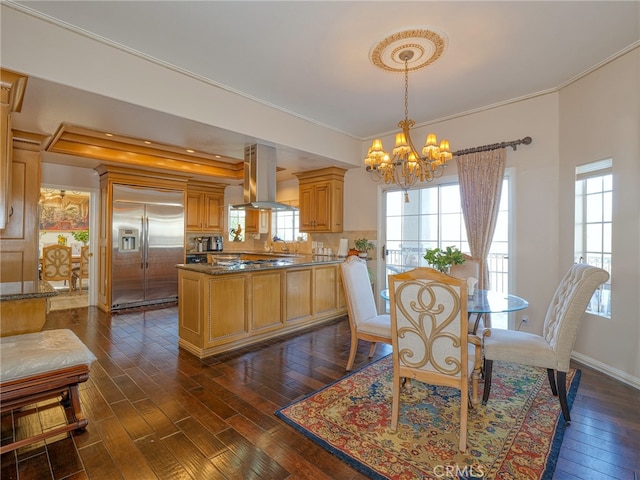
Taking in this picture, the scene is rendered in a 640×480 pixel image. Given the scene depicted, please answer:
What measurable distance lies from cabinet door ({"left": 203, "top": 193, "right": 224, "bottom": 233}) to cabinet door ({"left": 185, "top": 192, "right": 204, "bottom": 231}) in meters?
0.11

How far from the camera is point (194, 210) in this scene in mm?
6895

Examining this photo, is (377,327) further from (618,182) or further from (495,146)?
(495,146)

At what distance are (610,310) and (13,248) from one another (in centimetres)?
687

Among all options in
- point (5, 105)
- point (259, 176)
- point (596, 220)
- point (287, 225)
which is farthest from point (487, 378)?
point (287, 225)

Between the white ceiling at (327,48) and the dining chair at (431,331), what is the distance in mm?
2018

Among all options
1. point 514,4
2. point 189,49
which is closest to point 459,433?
point 514,4

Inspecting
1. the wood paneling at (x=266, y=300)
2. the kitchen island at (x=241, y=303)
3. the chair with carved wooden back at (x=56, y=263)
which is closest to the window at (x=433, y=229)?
the kitchen island at (x=241, y=303)

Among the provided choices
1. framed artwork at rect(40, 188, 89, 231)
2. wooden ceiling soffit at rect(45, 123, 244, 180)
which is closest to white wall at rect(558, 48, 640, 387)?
wooden ceiling soffit at rect(45, 123, 244, 180)

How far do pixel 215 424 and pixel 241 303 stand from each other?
160cm

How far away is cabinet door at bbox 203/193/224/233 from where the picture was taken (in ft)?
23.1

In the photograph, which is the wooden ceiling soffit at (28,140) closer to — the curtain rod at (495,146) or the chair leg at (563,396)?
the curtain rod at (495,146)

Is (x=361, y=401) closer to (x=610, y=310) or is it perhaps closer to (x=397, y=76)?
(x=610, y=310)

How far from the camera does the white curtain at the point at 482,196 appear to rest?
3797 millimetres

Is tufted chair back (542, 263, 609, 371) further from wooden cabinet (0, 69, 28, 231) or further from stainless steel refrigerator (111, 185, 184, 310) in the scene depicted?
stainless steel refrigerator (111, 185, 184, 310)
